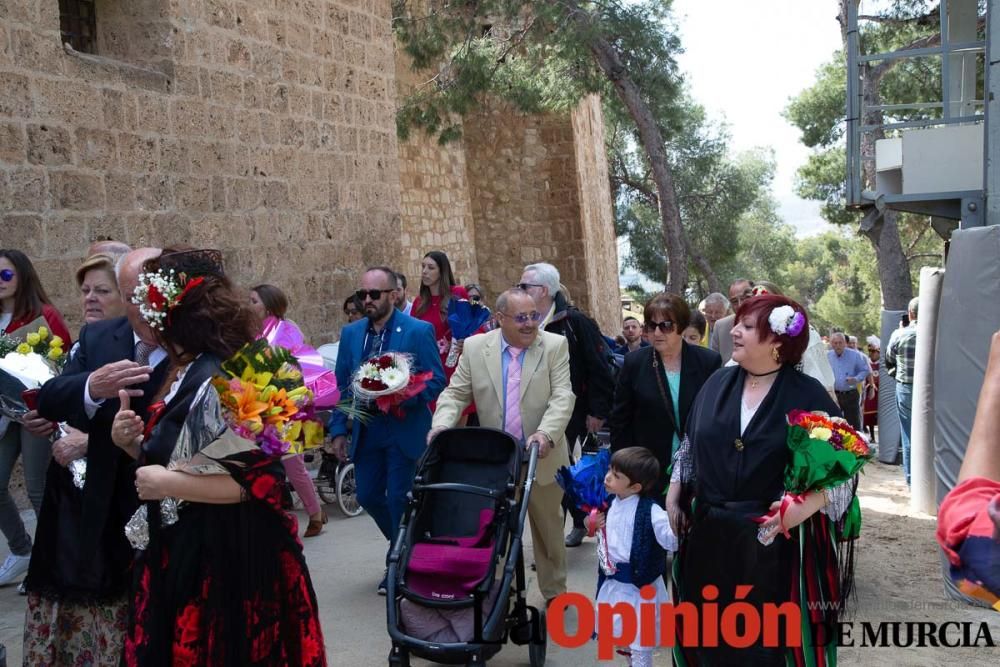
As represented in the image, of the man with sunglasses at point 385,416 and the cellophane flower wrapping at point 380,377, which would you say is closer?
the cellophane flower wrapping at point 380,377

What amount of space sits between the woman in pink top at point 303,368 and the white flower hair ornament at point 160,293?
1.75 meters

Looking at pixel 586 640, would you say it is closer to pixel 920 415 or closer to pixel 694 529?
pixel 694 529

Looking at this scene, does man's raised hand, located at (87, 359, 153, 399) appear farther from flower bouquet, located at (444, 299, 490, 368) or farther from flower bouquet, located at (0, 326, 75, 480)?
flower bouquet, located at (444, 299, 490, 368)

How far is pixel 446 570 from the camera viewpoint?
172 inches

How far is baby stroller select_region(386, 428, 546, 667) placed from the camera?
427cm

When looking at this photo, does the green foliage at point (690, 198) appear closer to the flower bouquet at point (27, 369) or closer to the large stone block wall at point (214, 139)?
the large stone block wall at point (214, 139)

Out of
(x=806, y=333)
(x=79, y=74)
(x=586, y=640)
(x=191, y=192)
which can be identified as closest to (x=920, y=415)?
(x=586, y=640)

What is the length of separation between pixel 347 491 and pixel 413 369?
2.54m

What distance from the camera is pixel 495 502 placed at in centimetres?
462

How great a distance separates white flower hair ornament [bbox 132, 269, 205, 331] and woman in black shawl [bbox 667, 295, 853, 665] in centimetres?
199

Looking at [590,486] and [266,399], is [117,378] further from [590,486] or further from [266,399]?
[590,486]

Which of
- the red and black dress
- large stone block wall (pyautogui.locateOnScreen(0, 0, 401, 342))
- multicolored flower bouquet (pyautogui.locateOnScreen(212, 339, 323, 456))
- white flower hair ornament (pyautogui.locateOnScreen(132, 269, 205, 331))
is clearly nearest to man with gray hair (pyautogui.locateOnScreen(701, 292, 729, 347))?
large stone block wall (pyautogui.locateOnScreen(0, 0, 401, 342))

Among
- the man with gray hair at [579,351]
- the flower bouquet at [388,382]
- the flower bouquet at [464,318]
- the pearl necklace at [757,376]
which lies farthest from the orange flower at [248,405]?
the flower bouquet at [464,318]

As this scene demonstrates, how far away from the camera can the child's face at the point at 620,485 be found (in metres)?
4.62
